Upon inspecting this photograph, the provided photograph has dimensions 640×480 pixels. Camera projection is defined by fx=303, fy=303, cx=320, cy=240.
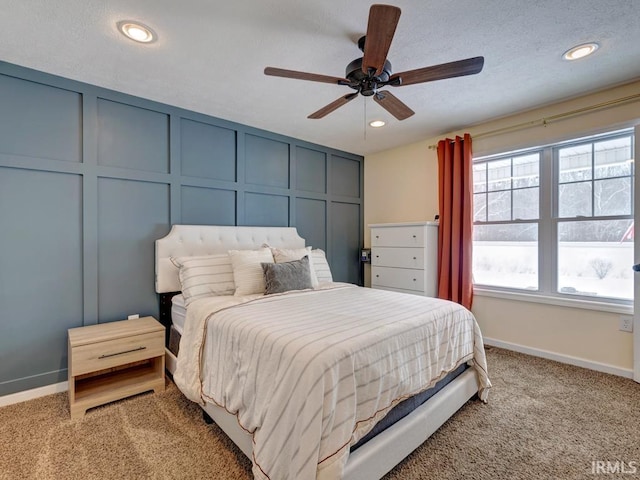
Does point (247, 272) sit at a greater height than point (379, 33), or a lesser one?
lesser

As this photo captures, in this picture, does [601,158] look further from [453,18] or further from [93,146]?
[93,146]

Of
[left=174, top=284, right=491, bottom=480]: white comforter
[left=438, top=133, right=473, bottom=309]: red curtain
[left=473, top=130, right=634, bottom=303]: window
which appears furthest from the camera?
[left=438, top=133, right=473, bottom=309]: red curtain

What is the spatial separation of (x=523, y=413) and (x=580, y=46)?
2517 mm

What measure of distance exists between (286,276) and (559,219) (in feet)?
9.03

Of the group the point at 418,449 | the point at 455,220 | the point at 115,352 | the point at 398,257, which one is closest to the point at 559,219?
the point at 455,220

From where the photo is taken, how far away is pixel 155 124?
9.34 ft

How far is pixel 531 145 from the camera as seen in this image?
309 centimetres

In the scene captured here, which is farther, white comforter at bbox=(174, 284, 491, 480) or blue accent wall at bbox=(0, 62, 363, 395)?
blue accent wall at bbox=(0, 62, 363, 395)

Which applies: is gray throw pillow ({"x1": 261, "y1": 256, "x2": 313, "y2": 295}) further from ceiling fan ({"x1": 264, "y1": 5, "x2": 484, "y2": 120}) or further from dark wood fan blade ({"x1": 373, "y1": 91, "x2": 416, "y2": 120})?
dark wood fan blade ({"x1": 373, "y1": 91, "x2": 416, "y2": 120})

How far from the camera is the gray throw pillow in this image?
98.9 inches

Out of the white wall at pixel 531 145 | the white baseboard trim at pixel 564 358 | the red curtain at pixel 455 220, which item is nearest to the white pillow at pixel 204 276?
the red curtain at pixel 455 220

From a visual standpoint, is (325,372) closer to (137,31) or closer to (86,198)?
(137,31)

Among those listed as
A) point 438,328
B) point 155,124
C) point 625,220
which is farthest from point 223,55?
point 625,220

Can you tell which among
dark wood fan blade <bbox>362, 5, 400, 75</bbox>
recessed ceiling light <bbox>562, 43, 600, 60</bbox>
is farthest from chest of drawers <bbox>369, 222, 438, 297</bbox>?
dark wood fan blade <bbox>362, 5, 400, 75</bbox>
